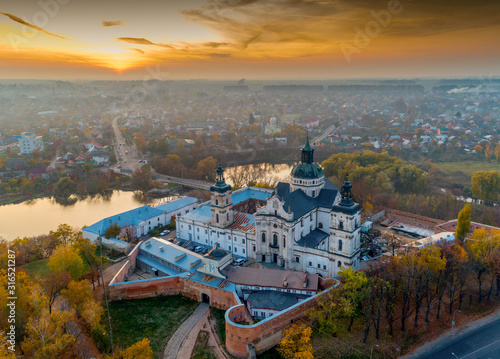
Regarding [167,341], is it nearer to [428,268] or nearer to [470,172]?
[428,268]

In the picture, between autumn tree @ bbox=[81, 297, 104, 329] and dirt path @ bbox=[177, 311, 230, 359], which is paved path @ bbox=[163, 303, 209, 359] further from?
autumn tree @ bbox=[81, 297, 104, 329]

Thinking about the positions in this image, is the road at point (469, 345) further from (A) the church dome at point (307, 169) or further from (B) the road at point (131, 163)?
(B) the road at point (131, 163)

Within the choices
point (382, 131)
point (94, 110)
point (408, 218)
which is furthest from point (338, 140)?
point (94, 110)

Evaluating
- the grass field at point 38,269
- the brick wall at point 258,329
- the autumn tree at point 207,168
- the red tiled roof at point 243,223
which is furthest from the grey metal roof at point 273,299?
the autumn tree at point 207,168

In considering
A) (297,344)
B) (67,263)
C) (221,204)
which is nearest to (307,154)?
(221,204)

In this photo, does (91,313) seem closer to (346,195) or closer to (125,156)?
(346,195)

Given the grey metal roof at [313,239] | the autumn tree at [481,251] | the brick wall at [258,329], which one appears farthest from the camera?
the grey metal roof at [313,239]
